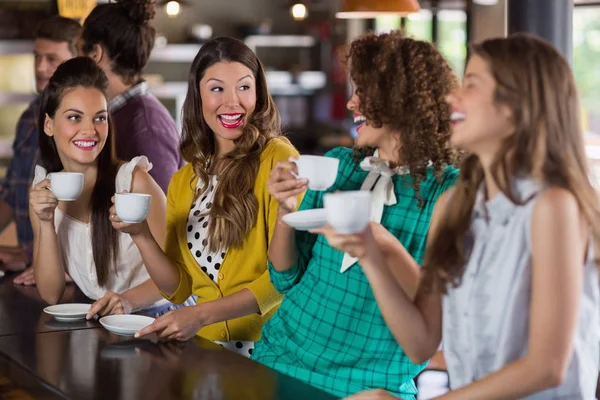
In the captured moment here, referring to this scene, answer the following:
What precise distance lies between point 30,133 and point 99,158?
1.41 metres

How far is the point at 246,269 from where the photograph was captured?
117 inches

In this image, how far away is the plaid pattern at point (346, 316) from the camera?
2465mm

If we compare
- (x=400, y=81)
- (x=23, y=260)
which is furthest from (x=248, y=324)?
(x=23, y=260)

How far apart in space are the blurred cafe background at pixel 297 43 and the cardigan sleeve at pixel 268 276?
3.83m

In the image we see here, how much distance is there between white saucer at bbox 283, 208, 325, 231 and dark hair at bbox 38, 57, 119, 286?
1365 millimetres

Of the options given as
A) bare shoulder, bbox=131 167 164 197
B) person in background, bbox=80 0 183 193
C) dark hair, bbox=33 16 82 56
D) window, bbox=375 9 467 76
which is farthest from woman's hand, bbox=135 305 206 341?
window, bbox=375 9 467 76

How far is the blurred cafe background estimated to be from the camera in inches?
277

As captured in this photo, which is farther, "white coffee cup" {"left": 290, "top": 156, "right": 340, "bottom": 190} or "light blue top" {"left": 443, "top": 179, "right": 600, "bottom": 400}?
"white coffee cup" {"left": 290, "top": 156, "right": 340, "bottom": 190}

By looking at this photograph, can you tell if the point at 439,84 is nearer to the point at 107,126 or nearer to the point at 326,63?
the point at 107,126

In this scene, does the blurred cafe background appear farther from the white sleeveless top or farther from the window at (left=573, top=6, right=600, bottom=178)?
the white sleeveless top

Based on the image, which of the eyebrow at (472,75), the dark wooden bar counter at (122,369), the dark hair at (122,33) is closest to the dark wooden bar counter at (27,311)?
the dark wooden bar counter at (122,369)

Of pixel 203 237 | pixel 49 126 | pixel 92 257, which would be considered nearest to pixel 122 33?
pixel 49 126

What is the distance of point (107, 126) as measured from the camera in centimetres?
337

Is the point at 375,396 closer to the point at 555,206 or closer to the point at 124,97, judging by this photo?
the point at 555,206
